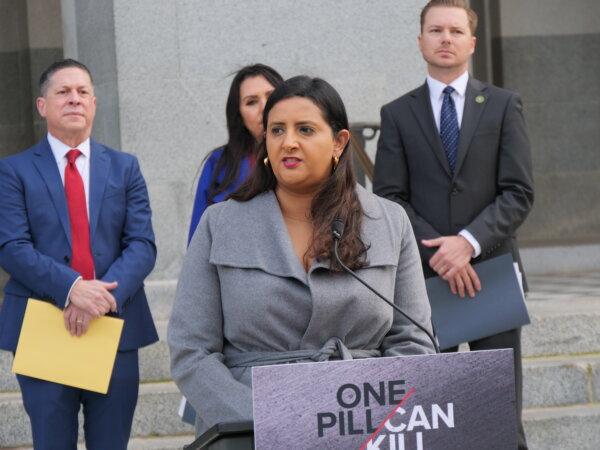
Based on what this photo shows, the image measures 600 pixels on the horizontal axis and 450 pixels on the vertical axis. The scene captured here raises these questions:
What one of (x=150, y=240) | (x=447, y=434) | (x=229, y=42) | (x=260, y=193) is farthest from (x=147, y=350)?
(x=447, y=434)

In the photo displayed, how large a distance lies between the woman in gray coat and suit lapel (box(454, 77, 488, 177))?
65.9 inches

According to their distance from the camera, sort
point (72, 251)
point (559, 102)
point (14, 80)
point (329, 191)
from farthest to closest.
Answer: point (559, 102), point (14, 80), point (72, 251), point (329, 191)

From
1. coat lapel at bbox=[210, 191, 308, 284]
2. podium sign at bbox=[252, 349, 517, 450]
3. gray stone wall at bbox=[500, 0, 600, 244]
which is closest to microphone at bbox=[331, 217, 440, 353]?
coat lapel at bbox=[210, 191, 308, 284]

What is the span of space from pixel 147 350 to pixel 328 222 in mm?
3535

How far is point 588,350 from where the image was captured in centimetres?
721

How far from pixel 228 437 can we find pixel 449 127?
273 cm

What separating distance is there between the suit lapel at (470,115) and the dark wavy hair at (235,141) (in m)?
0.83

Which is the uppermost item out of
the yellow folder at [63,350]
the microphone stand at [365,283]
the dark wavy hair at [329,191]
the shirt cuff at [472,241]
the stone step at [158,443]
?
the dark wavy hair at [329,191]

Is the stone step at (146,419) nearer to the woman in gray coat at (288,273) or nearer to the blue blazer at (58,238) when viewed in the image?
the blue blazer at (58,238)

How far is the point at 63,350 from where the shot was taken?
5.00 meters

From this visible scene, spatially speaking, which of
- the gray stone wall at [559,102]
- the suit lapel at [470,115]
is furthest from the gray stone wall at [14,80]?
the suit lapel at [470,115]

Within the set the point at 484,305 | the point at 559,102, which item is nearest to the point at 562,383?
the point at 484,305

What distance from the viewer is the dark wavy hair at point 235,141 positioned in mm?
5441

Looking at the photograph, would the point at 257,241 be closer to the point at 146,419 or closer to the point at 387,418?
the point at 387,418
